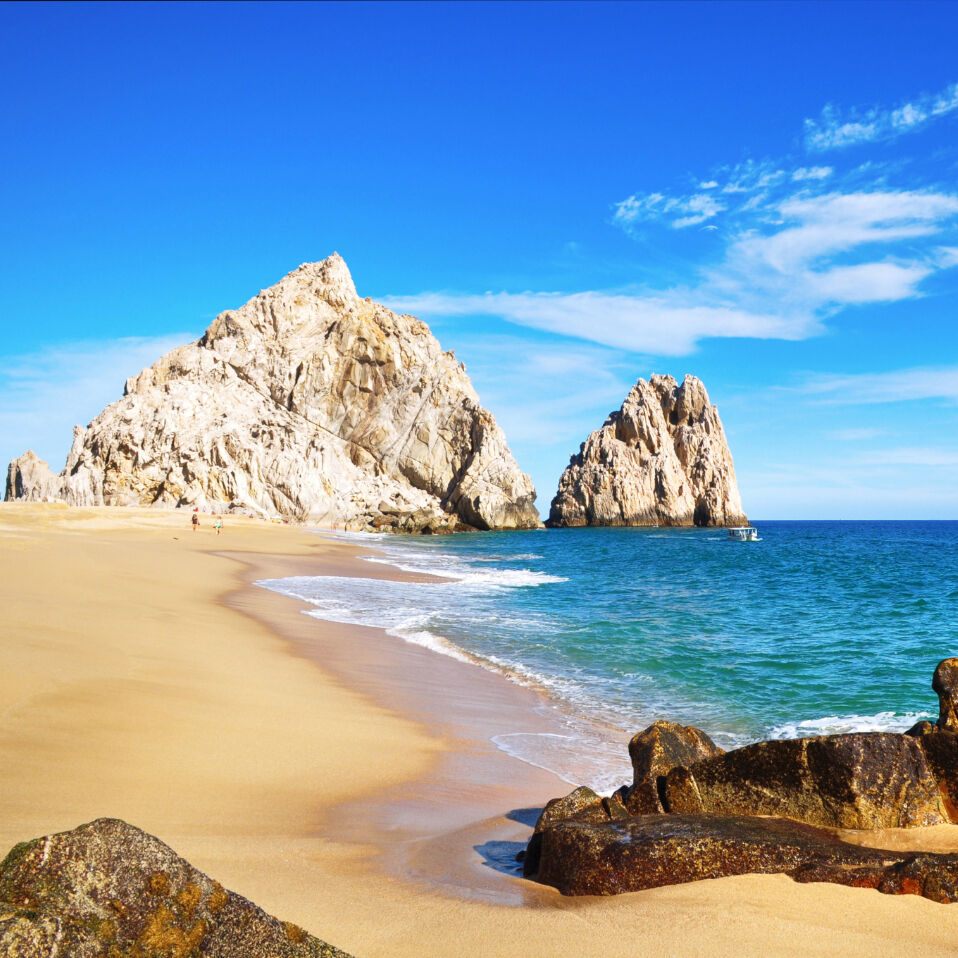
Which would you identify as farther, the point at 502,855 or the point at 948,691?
the point at 948,691

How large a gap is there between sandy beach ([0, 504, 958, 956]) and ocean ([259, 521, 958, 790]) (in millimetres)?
984

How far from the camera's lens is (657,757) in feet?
16.3

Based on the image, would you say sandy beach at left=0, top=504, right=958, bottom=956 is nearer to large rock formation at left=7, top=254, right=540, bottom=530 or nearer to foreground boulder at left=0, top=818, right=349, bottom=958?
foreground boulder at left=0, top=818, right=349, bottom=958

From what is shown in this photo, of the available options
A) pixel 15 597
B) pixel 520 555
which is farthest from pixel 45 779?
pixel 520 555

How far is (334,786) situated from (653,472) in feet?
351

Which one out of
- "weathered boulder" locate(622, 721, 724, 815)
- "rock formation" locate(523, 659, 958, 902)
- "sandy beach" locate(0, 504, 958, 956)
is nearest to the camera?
"sandy beach" locate(0, 504, 958, 956)

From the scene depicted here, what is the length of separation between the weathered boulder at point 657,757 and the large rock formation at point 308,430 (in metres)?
64.5

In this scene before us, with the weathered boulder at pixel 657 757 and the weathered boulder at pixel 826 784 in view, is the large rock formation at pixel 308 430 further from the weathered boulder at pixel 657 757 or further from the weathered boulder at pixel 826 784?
the weathered boulder at pixel 826 784

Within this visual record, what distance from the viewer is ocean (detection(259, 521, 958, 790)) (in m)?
9.73

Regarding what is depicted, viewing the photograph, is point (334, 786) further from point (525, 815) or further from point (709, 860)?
point (709, 860)

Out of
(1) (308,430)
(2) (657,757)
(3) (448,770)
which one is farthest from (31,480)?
(2) (657,757)

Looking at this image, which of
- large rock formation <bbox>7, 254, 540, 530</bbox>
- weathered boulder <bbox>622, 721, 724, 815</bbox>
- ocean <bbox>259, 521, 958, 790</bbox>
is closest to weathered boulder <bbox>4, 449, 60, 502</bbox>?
large rock formation <bbox>7, 254, 540, 530</bbox>

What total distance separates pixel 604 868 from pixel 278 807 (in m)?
2.64

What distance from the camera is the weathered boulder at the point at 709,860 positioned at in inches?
139
